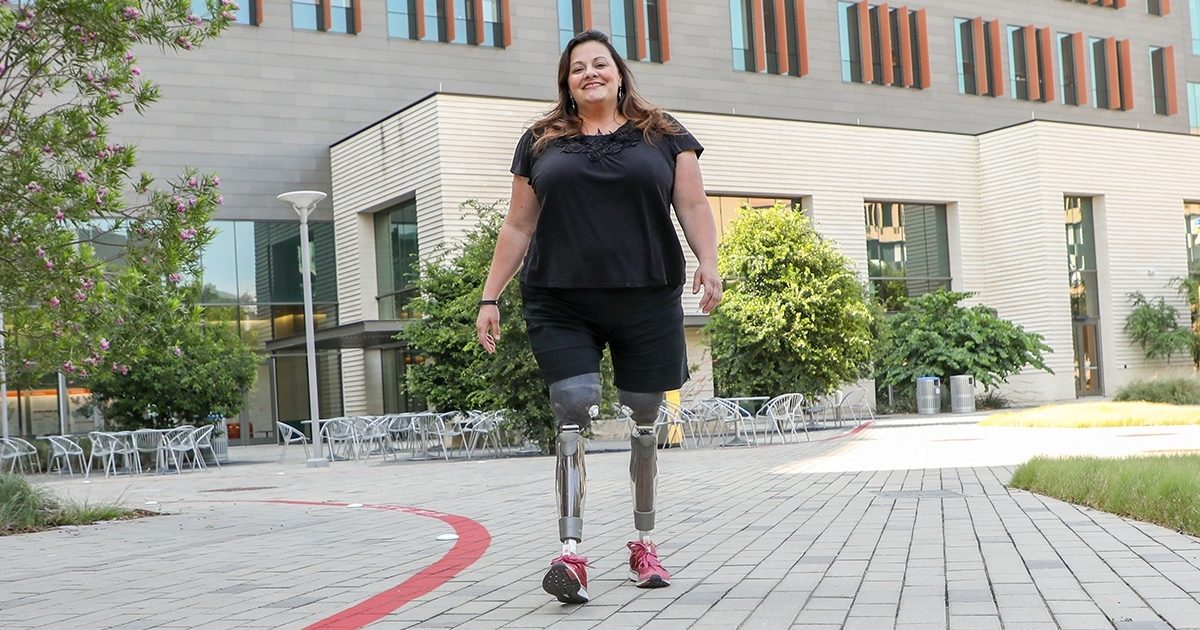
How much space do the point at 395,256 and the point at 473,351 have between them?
10.4 meters

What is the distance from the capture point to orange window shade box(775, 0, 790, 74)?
3778 centimetres

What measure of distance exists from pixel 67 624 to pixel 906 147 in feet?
109

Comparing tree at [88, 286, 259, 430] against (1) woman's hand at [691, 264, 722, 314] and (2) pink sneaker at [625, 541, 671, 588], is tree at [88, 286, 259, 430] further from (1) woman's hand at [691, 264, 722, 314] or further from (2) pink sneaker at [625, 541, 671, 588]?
(1) woman's hand at [691, 264, 722, 314]

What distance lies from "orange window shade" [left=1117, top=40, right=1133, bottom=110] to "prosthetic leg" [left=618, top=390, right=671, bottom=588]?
43.8 metres

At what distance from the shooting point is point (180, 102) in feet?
102

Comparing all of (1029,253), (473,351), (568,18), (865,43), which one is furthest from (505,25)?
(1029,253)

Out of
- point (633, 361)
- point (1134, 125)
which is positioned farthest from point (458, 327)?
point (1134, 125)

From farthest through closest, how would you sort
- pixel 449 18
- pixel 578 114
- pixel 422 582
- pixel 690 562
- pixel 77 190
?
pixel 449 18, pixel 77 190, pixel 690 562, pixel 422 582, pixel 578 114

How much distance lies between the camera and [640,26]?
35594mm

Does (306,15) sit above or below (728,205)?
above

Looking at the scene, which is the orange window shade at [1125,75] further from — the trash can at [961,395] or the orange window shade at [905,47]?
the trash can at [961,395]

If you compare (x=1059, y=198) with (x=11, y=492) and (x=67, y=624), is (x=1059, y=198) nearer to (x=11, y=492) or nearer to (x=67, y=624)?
(x=11, y=492)

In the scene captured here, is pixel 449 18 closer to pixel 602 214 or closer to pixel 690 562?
pixel 690 562

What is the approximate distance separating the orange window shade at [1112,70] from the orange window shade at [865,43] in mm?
10254
